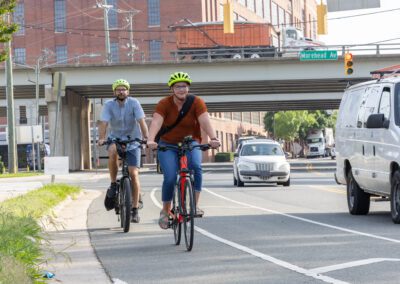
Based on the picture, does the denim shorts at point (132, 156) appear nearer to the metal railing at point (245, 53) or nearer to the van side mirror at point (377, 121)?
the van side mirror at point (377, 121)

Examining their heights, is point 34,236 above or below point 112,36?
below

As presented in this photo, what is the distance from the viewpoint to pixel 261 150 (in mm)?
32625

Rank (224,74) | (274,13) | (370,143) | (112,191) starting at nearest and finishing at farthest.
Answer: (112,191)
(370,143)
(224,74)
(274,13)

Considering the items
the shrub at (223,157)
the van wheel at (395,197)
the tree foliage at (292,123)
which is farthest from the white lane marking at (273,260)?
the tree foliage at (292,123)

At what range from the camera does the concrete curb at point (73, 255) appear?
30.8 feet

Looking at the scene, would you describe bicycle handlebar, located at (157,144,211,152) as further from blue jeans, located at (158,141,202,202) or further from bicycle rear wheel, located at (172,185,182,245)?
bicycle rear wheel, located at (172,185,182,245)

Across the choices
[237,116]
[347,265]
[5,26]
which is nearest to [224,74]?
[5,26]

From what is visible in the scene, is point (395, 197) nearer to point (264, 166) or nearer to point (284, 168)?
point (264, 166)

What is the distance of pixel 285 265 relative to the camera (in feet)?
31.4

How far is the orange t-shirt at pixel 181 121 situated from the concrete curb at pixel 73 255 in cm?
158

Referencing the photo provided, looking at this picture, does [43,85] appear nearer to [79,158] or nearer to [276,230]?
[79,158]

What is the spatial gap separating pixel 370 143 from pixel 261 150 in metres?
16.8

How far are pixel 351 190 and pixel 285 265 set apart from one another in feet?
25.3

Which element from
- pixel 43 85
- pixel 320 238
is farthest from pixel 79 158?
pixel 320 238
